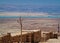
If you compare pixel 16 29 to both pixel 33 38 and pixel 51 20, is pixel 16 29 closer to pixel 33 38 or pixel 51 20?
pixel 33 38

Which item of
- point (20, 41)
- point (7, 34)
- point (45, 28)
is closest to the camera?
point (7, 34)

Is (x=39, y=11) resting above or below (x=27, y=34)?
above

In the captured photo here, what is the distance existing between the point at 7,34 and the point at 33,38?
1206mm

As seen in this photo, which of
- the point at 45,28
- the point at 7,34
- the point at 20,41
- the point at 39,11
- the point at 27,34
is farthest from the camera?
the point at 45,28

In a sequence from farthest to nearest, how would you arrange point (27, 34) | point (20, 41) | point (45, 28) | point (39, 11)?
1. point (45, 28)
2. point (39, 11)
3. point (27, 34)
4. point (20, 41)

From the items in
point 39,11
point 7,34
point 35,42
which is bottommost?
point 35,42

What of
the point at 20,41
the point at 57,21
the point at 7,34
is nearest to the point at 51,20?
the point at 57,21

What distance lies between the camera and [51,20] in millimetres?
5855

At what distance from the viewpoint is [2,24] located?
5.25m

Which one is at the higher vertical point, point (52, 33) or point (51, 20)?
point (51, 20)

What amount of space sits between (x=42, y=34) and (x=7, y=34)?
1526mm

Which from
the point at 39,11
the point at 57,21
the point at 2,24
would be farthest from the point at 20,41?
the point at 57,21

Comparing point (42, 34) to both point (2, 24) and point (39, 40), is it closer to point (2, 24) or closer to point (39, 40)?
point (39, 40)

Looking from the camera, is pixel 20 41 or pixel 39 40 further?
pixel 39 40
